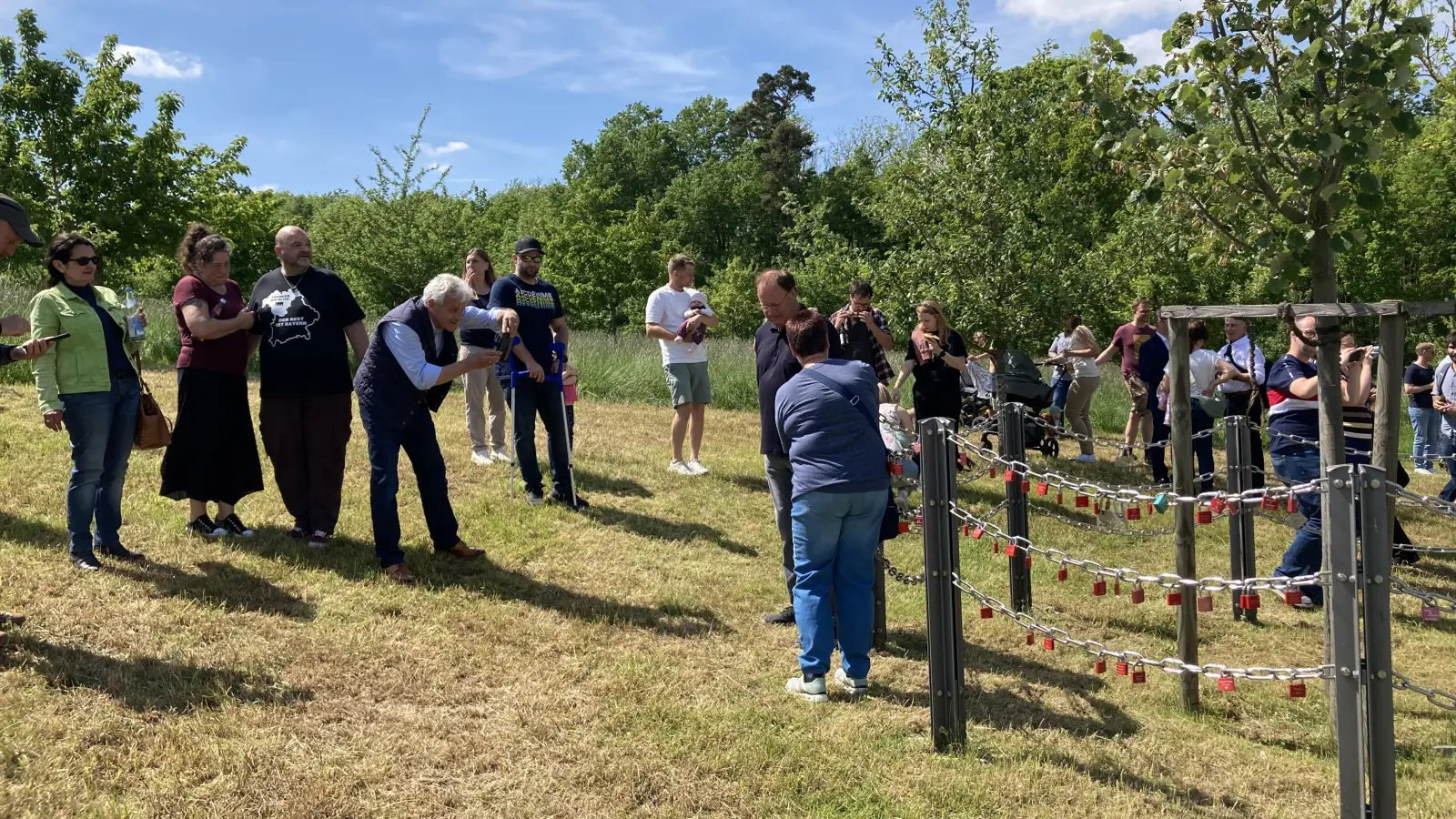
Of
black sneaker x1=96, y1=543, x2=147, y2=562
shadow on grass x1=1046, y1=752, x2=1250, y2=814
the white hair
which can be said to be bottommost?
Answer: shadow on grass x1=1046, y1=752, x2=1250, y2=814

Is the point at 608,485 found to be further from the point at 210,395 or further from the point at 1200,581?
the point at 1200,581

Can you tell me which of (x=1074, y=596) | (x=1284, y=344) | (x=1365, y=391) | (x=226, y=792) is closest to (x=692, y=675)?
(x=226, y=792)

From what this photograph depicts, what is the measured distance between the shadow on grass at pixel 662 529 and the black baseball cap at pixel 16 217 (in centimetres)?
391

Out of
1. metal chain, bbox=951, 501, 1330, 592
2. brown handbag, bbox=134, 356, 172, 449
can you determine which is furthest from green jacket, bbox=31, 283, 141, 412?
metal chain, bbox=951, 501, 1330, 592

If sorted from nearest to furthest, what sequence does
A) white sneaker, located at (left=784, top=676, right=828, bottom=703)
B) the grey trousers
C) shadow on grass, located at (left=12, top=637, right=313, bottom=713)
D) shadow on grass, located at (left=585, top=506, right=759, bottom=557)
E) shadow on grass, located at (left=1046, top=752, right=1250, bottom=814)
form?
1. shadow on grass, located at (left=1046, top=752, right=1250, bottom=814)
2. shadow on grass, located at (left=12, top=637, right=313, bottom=713)
3. white sneaker, located at (left=784, top=676, right=828, bottom=703)
4. the grey trousers
5. shadow on grass, located at (left=585, top=506, right=759, bottom=557)

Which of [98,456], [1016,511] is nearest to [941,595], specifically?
[1016,511]

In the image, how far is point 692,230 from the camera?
56250mm

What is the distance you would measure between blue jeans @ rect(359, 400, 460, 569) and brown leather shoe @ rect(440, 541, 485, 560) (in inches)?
8.8

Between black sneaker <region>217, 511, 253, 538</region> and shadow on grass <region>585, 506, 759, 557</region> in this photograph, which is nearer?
black sneaker <region>217, 511, 253, 538</region>

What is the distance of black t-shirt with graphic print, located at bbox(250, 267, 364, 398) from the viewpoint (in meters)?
5.85

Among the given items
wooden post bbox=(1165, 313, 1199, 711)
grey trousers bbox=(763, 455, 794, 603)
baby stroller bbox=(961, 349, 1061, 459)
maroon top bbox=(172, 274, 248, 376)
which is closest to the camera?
wooden post bbox=(1165, 313, 1199, 711)

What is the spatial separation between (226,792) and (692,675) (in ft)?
6.56

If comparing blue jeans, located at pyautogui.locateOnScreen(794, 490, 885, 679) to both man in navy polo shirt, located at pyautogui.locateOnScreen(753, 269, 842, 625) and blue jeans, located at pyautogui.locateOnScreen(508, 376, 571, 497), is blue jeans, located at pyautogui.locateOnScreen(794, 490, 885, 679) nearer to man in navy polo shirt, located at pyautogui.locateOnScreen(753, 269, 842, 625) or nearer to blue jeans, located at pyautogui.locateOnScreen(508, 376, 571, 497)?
man in navy polo shirt, located at pyautogui.locateOnScreen(753, 269, 842, 625)

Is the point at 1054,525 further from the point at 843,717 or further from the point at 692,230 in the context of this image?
the point at 692,230
